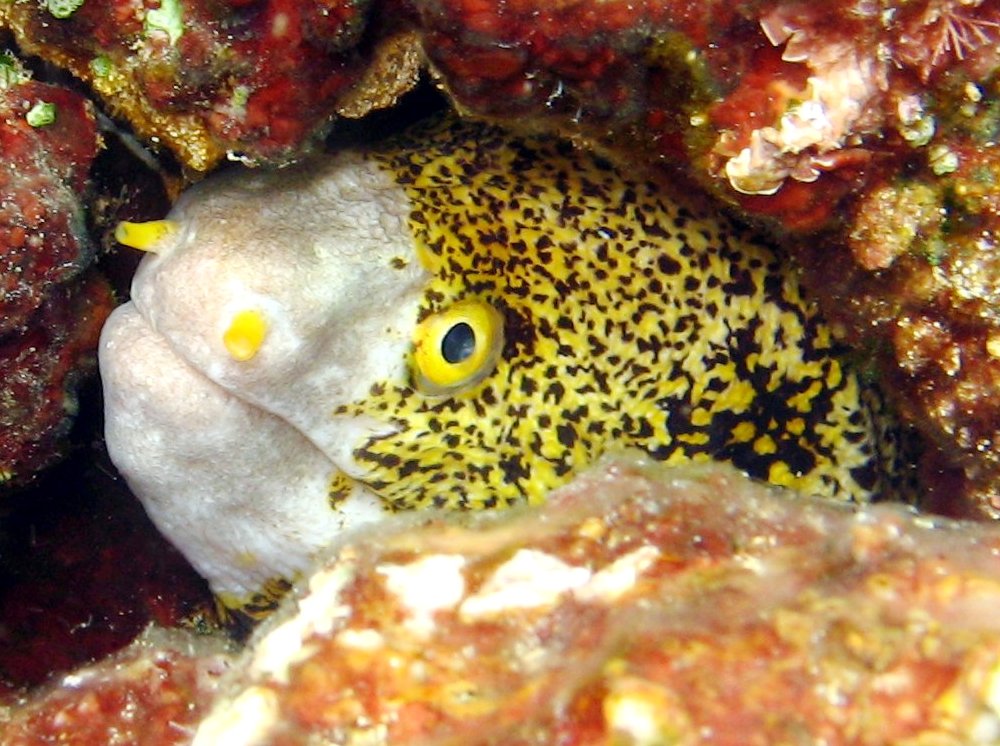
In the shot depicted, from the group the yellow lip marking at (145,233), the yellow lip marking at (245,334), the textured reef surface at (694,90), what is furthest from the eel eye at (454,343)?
the yellow lip marking at (145,233)

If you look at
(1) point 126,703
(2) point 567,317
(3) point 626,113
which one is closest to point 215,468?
(1) point 126,703

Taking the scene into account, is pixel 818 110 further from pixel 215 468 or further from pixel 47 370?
pixel 47 370

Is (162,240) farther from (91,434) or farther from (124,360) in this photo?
(91,434)

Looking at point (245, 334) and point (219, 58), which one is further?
point (245, 334)

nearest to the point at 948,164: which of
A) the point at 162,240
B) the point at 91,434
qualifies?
the point at 162,240

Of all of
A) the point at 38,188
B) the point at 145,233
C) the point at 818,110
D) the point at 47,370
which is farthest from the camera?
the point at 47,370

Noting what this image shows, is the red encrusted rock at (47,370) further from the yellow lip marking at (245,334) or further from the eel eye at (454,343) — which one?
the eel eye at (454,343)
